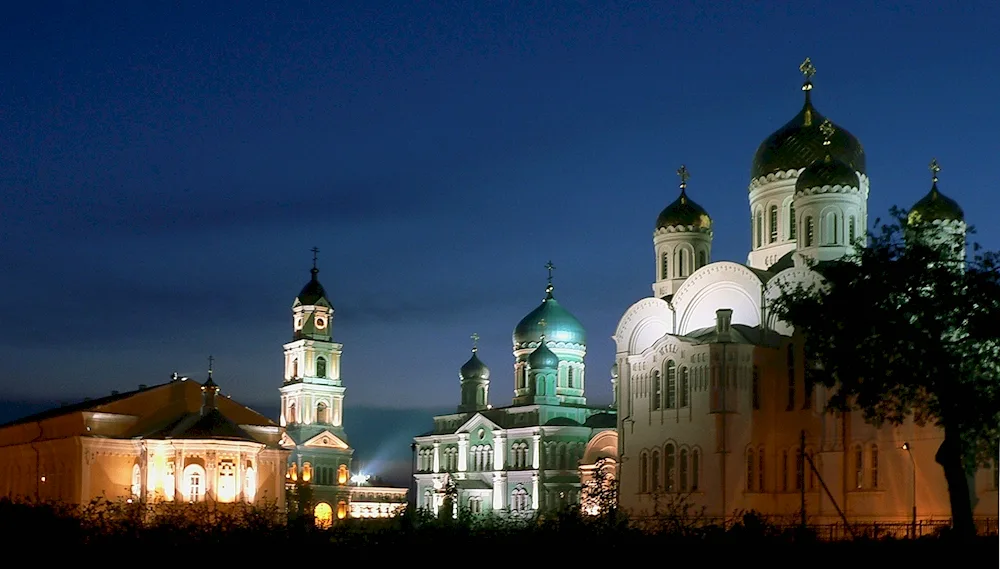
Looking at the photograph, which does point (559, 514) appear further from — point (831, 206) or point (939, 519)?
point (831, 206)

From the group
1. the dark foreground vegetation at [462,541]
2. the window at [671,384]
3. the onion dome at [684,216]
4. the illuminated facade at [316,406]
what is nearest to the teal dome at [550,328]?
the illuminated facade at [316,406]

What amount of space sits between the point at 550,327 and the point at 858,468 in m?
35.3

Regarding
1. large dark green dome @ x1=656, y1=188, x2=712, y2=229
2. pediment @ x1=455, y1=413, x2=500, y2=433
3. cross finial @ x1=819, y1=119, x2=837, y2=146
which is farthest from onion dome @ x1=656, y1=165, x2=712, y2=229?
pediment @ x1=455, y1=413, x2=500, y2=433

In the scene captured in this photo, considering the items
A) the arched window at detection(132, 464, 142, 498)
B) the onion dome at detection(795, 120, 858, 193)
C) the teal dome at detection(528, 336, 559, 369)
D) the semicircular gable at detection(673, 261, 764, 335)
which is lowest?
the arched window at detection(132, 464, 142, 498)

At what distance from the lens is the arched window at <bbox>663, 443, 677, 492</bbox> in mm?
48531

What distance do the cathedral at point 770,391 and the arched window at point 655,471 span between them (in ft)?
0.18

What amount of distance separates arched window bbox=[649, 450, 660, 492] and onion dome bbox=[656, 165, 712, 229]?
11266 mm

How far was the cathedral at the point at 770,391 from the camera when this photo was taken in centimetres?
4328

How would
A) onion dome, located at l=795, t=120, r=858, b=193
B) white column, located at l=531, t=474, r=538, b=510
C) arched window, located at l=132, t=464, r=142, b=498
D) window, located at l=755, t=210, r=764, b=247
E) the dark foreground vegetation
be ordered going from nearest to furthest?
1. the dark foreground vegetation
2. onion dome, located at l=795, t=120, r=858, b=193
3. window, located at l=755, t=210, r=764, b=247
4. arched window, located at l=132, t=464, r=142, b=498
5. white column, located at l=531, t=474, r=538, b=510

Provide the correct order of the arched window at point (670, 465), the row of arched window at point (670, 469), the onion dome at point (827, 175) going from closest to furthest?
the row of arched window at point (670, 469)
the onion dome at point (827, 175)
the arched window at point (670, 465)

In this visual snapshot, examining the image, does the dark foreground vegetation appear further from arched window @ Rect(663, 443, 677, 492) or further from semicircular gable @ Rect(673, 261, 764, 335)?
semicircular gable @ Rect(673, 261, 764, 335)

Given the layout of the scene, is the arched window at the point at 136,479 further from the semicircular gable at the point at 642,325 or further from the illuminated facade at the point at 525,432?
the semicircular gable at the point at 642,325

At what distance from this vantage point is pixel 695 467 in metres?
47.5

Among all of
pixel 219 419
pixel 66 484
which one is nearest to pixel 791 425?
pixel 219 419
